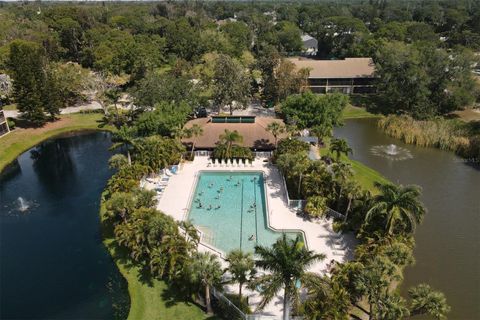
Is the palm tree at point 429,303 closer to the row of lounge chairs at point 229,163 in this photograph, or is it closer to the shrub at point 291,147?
the shrub at point 291,147

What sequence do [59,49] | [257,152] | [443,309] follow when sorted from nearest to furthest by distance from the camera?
1. [443,309]
2. [257,152]
3. [59,49]

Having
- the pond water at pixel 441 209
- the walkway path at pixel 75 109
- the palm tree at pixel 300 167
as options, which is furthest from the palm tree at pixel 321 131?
the walkway path at pixel 75 109

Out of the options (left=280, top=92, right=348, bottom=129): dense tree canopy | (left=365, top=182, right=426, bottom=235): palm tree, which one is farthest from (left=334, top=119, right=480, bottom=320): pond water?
(left=280, top=92, right=348, bottom=129): dense tree canopy

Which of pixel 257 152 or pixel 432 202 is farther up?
pixel 257 152

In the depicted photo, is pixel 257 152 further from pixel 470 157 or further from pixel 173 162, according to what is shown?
pixel 470 157

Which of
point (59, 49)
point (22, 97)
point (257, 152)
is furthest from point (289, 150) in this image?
point (59, 49)
